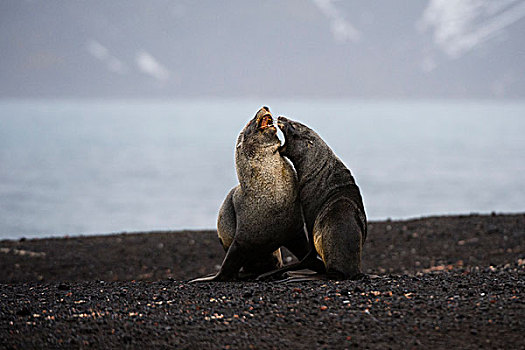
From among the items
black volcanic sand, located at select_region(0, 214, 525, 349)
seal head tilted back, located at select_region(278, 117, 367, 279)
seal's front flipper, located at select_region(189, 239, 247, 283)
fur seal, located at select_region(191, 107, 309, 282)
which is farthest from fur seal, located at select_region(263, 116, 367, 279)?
seal's front flipper, located at select_region(189, 239, 247, 283)

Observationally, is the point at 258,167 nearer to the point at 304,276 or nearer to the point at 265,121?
the point at 265,121

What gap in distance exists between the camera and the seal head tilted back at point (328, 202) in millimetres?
8227

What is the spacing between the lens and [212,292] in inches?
303

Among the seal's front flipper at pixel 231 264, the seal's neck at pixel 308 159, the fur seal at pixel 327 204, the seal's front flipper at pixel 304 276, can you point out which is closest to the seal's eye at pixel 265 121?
the fur seal at pixel 327 204

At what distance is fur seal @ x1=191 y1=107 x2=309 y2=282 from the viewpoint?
8.45 metres

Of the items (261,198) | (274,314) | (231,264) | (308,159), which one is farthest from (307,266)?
(274,314)

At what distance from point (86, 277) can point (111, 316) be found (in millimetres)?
6320

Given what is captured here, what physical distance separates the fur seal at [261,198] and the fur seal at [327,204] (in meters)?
0.17

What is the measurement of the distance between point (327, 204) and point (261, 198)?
33.0 inches

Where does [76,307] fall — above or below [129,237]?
below

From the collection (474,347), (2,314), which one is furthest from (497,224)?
(2,314)

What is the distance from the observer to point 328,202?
Answer: 8.46m

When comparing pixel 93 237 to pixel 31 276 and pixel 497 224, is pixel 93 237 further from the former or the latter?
pixel 497 224

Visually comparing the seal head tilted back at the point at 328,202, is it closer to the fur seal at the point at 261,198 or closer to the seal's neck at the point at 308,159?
the seal's neck at the point at 308,159
